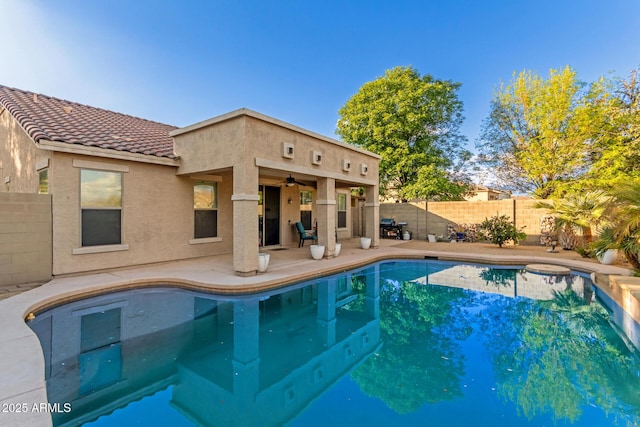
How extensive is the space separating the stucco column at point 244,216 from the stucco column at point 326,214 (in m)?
2.94

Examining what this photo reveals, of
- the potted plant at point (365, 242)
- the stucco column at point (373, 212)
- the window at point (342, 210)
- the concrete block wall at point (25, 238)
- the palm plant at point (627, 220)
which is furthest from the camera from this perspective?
the window at point (342, 210)

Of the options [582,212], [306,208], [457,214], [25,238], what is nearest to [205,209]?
[25,238]

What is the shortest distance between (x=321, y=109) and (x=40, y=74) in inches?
609

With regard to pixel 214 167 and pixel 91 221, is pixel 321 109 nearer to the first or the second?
pixel 214 167

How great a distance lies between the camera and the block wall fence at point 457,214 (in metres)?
13.4

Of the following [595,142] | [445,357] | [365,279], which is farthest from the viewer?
[595,142]

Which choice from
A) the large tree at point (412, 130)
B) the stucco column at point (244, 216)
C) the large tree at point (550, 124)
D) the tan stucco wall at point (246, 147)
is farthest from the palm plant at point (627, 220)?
the large tree at point (412, 130)

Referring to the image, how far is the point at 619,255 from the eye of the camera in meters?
9.88

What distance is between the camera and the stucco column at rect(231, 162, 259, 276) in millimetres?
7023

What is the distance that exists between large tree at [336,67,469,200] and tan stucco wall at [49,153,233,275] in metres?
11.7

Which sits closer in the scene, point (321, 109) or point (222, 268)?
point (222, 268)

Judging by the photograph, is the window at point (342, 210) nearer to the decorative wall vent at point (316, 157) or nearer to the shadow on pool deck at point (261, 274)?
the shadow on pool deck at point (261, 274)

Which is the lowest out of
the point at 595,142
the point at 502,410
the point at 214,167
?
the point at 502,410

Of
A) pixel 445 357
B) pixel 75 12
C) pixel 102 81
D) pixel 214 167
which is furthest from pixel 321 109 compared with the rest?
pixel 445 357
